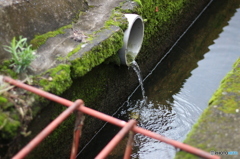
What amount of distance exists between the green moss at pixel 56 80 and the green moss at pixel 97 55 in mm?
153

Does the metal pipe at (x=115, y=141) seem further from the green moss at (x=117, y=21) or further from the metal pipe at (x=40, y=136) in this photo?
the green moss at (x=117, y=21)

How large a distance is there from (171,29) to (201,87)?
1.70 m

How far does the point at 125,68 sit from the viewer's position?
495 centimetres

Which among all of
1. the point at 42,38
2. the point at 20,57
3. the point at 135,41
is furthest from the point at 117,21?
the point at 20,57

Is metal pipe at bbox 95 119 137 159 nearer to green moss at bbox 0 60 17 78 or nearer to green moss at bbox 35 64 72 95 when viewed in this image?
green moss at bbox 35 64 72 95

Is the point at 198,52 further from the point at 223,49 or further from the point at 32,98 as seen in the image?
the point at 32,98

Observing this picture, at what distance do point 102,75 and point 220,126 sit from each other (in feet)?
7.08

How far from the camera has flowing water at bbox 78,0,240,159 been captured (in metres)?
4.46

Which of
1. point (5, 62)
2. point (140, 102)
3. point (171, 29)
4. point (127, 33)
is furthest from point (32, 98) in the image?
point (171, 29)

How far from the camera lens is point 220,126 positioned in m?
2.60

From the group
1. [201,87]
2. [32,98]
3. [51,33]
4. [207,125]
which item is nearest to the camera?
[207,125]

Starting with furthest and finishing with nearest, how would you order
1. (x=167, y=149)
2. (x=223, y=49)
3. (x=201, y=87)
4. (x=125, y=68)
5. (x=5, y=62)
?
(x=223, y=49), (x=201, y=87), (x=125, y=68), (x=167, y=149), (x=5, y=62)

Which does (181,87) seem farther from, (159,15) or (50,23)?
(50,23)

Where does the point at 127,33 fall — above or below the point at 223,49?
above
